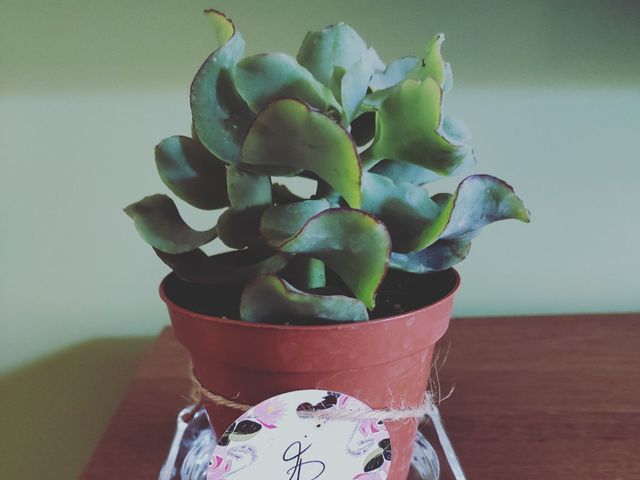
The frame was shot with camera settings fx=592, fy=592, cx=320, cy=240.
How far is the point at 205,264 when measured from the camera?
1.23 feet

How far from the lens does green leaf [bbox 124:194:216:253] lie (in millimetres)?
349

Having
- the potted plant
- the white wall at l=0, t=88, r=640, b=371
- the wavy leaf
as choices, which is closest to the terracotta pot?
the potted plant

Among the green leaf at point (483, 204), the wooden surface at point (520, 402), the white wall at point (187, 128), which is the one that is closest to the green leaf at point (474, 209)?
the green leaf at point (483, 204)

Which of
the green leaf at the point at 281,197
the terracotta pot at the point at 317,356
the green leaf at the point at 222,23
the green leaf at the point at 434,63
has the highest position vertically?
the green leaf at the point at 222,23

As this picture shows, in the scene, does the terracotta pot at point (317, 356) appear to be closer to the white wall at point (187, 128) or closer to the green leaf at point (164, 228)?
the green leaf at point (164, 228)

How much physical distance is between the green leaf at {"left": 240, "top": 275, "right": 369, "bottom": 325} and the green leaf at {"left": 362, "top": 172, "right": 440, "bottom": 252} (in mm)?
56

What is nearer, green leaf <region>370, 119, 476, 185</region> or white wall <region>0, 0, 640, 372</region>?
green leaf <region>370, 119, 476, 185</region>

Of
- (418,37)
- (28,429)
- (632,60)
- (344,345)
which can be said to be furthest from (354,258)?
(28,429)

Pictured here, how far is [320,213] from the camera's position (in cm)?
29

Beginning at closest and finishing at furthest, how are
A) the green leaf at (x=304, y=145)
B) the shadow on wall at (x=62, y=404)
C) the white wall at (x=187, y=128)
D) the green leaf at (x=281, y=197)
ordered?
1. the green leaf at (x=304, y=145)
2. the green leaf at (x=281, y=197)
3. the white wall at (x=187, y=128)
4. the shadow on wall at (x=62, y=404)

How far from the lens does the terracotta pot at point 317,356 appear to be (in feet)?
1.03

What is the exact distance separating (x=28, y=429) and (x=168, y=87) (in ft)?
1.54

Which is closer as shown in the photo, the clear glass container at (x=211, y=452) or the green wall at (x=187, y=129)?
the clear glass container at (x=211, y=452)

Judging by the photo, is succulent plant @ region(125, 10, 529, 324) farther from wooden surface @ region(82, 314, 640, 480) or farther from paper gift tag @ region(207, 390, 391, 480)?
wooden surface @ region(82, 314, 640, 480)
